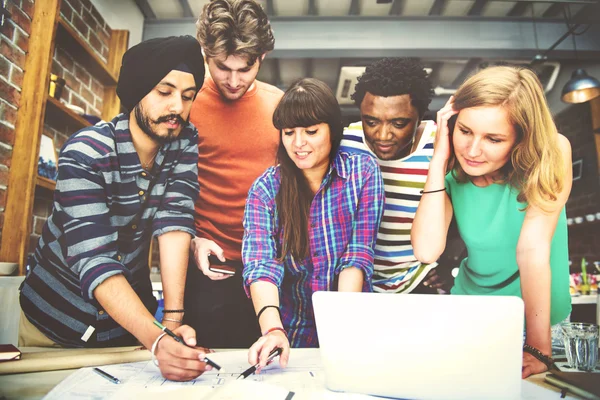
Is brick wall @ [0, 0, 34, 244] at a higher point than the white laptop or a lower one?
higher

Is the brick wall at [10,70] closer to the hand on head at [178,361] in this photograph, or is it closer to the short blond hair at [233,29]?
the short blond hair at [233,29]

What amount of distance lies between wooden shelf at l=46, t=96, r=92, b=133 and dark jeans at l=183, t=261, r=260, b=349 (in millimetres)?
860

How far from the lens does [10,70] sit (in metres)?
1.83

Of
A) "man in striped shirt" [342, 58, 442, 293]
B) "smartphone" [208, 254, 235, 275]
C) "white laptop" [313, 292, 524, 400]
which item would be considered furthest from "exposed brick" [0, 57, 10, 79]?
"white laptop" [313, 292, 524, 400]

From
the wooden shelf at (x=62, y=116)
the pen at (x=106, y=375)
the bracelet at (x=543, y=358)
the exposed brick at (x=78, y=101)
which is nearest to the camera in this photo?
the pen at (x=106, y=375)

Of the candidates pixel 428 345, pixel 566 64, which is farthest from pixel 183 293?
pixel 566 64

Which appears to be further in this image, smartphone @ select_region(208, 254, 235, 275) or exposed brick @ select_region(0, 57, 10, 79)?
smartphone @ select_region(208, 254, 235, 275)

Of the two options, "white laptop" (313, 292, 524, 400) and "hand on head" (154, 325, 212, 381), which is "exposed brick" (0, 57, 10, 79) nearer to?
"hand on head" (154, 325, 212, 381)

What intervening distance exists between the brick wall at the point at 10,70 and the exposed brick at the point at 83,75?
0.86 feet

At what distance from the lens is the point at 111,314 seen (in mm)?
1729

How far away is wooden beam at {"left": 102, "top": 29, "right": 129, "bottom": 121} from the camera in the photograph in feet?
6.59

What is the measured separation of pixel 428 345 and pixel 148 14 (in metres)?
2.00

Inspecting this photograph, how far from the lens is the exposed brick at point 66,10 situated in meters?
1.99

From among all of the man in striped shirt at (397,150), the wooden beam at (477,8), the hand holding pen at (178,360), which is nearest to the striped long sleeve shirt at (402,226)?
the man in striped shirt at (397,150)
